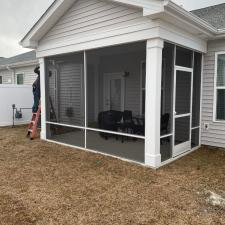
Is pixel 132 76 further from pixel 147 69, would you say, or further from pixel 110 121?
pixel 147 69

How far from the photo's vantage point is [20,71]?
1446 cm

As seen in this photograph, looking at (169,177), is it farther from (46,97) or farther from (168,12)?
(46,97)

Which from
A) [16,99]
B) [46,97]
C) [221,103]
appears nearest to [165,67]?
[221,103]

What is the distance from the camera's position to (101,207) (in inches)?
131

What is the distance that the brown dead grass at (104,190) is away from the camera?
3.06 metres

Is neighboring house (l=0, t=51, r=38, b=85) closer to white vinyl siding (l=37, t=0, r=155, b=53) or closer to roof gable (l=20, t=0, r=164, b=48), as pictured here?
roof gable (l=20, t=0, r=164, b=48)

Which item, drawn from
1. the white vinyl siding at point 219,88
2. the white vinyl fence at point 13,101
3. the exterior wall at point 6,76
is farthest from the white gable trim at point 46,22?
the exterior wall at point 6,76

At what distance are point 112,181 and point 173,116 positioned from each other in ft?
6.64

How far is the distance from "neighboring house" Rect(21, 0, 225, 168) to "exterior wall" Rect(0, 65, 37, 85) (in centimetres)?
465

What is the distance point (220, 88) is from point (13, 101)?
8.54 m

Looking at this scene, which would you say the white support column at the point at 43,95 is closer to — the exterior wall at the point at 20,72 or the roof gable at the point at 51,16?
the roof gable at the point at 51,16

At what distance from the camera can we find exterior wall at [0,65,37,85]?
1359 cm

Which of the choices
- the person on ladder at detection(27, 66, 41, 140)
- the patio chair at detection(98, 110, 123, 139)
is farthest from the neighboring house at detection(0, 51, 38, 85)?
the patio chair at detection(98, 110, 123, 139)

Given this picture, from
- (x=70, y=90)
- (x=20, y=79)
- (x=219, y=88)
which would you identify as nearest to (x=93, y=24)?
(x=219, y=88)
